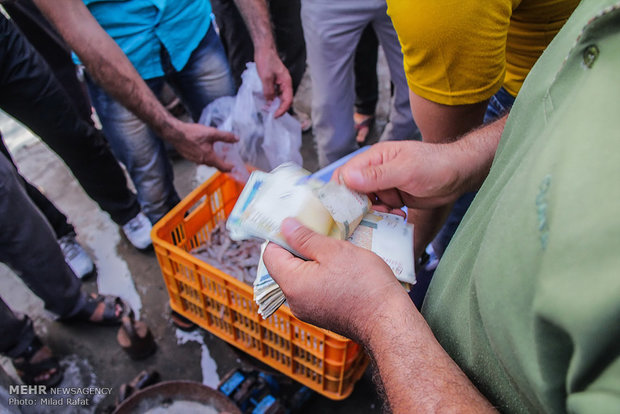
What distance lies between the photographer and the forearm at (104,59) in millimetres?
1399

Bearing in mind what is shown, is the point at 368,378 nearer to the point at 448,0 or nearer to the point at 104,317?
the point at 104,317

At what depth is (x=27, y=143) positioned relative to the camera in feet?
9.55

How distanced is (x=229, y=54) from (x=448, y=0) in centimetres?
213

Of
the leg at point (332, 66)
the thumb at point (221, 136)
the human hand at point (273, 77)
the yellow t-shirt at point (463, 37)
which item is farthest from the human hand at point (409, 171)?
the leg at point (332, 66)

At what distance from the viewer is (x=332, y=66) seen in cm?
206

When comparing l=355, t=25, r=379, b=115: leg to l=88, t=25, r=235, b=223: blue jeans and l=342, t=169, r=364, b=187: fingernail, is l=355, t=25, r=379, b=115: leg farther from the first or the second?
l=342, t=169, r=364, b=187: fingernail

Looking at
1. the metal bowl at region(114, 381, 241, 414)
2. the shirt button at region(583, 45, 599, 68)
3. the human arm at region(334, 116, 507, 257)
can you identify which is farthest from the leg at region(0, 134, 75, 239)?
the shirt button at region(583, 45, 599, 68)

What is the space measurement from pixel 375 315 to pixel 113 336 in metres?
1.68

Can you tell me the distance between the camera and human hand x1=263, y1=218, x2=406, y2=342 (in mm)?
671

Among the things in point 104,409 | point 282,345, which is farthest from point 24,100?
point 282,345

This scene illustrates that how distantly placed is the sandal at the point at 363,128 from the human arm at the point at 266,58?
1.14m

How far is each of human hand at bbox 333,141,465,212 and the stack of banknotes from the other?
47mm

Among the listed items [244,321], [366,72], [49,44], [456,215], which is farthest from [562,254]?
[49,44]

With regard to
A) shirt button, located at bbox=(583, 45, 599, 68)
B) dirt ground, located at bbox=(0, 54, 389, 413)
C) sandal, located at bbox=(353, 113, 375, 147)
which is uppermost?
shirt button, located at bbox=(583, 45, 599, 68)
